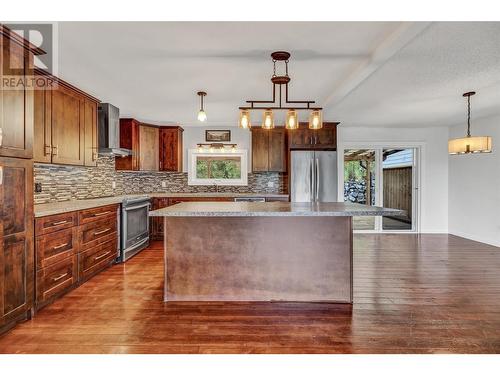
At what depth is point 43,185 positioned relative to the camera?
365 cm

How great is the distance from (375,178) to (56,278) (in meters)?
5.79

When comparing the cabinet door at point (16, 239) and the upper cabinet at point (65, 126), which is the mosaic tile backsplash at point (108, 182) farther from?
the cabinet door at point (16, 239)

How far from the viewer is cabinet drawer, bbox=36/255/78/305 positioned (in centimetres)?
270

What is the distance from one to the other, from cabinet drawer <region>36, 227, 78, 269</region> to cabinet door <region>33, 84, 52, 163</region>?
828 millimetres

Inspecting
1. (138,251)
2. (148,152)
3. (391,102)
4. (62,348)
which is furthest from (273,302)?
(148,152)

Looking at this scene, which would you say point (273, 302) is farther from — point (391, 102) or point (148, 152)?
point (148, 152)

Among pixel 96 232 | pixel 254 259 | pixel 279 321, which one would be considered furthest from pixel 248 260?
pixel 96 232

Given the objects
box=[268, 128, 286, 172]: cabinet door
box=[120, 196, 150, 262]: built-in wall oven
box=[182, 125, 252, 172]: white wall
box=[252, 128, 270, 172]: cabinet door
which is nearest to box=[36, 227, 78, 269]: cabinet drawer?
box=[120, 196, 150, 262]: built-in wall oven

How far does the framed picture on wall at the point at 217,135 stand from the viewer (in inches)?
253

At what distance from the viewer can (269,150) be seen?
6.07m

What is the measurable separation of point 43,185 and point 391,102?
4.61m

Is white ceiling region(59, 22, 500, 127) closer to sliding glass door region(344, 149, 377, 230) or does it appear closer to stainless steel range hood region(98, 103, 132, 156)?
stainless steel range hood region(98, 103, 132, 156)

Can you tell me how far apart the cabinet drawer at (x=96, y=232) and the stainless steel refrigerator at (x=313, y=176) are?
10.0ft

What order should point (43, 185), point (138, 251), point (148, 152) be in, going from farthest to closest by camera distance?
1. point (148, 152)
2. point (138, 251)
3. point (43, 185)
